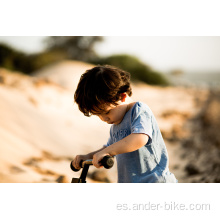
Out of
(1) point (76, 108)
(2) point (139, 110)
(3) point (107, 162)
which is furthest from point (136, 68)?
(3) point (107, 162)

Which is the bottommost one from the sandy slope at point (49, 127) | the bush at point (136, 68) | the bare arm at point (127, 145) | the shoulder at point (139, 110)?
the bare arm at point (127, 145)

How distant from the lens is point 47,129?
4.96 m

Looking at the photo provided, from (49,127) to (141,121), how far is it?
385cm

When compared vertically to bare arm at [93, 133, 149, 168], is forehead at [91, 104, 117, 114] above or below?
above

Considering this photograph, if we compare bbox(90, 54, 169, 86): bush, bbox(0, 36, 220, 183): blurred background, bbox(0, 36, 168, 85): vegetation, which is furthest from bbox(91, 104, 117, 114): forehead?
bbox(90, 54, 169, 86): bush

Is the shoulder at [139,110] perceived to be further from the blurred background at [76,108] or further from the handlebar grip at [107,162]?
the blurred background at [76,108]

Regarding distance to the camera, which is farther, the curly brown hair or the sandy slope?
the sandy slope

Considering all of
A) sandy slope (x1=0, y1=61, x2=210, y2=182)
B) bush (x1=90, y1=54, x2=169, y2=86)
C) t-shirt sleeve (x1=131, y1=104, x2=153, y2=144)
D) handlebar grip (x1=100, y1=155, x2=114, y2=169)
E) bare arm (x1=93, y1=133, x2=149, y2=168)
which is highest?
bush (x1=90, y1=54, x2=169, y2=86)

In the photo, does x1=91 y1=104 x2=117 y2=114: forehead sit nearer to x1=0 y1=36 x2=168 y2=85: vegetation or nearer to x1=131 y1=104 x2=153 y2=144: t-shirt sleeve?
x1=131 y1=104 x2=153 y2=144: t-shirt sleeve

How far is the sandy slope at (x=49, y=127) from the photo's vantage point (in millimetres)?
3184

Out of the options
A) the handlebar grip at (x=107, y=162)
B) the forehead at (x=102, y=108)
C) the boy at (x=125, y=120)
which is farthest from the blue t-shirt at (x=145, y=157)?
the handlebar grip at (x=107, y=162)

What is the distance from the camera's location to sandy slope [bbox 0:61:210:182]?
10.4ft
